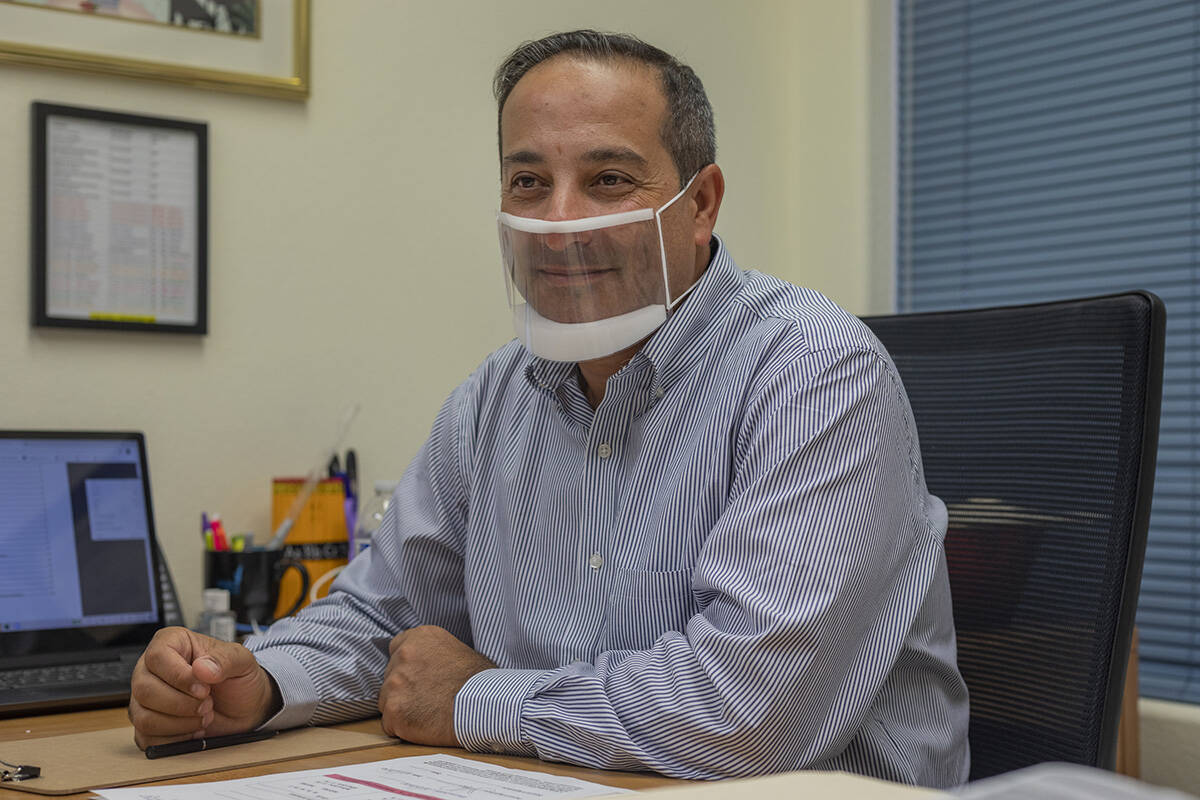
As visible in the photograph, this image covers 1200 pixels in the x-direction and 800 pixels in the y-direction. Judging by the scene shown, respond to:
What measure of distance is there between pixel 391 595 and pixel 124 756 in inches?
13.5

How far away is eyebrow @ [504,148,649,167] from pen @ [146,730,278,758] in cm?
60

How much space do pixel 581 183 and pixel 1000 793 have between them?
0.86m

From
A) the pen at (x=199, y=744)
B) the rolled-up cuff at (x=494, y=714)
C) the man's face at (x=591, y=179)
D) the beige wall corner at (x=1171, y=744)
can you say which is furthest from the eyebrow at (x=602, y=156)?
the beige wall corner at (x=1171, y=744)

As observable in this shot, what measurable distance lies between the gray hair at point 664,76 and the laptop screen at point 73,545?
2.28ft

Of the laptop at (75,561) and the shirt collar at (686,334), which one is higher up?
the shirt collar at (686,334)

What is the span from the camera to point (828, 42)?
2.34 metres

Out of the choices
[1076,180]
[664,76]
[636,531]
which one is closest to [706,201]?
[664,76]

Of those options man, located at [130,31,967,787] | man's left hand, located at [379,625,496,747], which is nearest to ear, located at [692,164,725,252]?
man, located at [130,31,967,787]

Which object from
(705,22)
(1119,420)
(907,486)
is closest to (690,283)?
(907,486)

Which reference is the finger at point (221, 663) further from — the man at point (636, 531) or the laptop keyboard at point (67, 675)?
the laptop keyboard at point (67, 675)

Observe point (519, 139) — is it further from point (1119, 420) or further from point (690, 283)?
point (1119, 420)

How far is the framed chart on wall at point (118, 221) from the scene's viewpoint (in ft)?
5.19

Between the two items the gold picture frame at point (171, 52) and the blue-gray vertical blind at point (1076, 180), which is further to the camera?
the blue-gray vertical blind at point (1076, 180)

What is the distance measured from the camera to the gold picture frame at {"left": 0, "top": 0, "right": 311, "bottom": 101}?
1574 millimetres
